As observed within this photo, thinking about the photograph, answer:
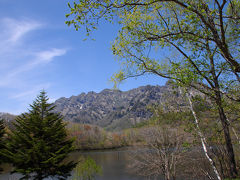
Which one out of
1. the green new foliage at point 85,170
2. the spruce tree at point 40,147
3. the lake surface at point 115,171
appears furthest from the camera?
the lake surface at point 115,171

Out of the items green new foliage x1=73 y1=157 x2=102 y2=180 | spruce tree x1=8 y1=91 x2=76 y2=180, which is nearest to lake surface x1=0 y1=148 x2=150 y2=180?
green new foliage x1=73 y1=157 x2=102 y2=180

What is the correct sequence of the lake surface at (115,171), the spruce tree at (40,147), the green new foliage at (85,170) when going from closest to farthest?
the spruce tree at (40,147), the green new foliage at (85,170), the lake surface at (115,171)

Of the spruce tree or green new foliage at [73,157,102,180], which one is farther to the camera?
green new foliage at [73,157,102,180]

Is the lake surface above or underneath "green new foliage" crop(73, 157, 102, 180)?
underneath

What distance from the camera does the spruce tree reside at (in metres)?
17.3

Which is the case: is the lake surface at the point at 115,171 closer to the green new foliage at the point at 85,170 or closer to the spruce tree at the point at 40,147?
the green new foliage at the point at 85,170

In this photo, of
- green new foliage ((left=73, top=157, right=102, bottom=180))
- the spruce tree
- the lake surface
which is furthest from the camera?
the lake surface

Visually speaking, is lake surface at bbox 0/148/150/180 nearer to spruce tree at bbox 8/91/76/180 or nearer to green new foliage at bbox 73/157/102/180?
green new foliage at bbox 73/157/102/180

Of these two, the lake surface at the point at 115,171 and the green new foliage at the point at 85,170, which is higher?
the green new foliage at the point at 85,170

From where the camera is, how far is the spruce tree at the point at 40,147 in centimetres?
1734

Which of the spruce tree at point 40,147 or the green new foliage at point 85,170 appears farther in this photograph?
the green new foliage at point 85,170

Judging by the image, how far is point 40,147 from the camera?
1756 centimetres

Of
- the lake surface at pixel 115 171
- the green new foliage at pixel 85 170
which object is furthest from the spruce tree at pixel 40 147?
the lake surface at pixel 115 171

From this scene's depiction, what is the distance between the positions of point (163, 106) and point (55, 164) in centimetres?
1351
